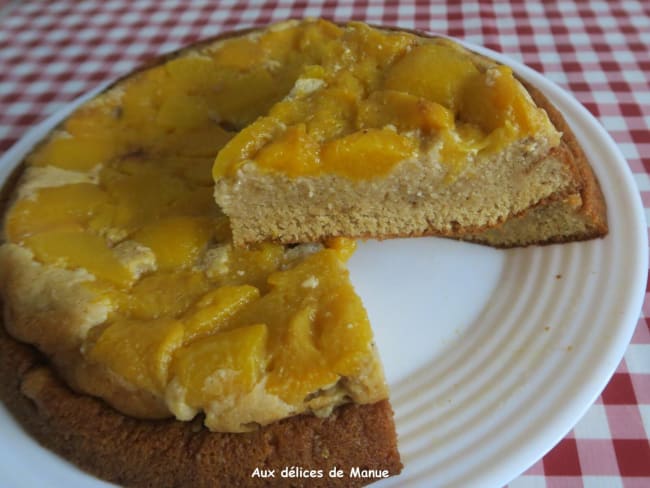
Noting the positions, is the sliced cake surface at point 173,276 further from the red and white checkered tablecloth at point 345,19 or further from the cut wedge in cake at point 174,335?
the red and white checkered tablecloth at point 345,19

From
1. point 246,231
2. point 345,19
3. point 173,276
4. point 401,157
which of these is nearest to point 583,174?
point 401,157

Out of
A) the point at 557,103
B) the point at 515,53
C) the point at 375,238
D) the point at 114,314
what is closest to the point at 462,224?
the point at 375,238

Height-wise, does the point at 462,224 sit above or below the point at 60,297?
below

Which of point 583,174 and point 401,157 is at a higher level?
point 401,157

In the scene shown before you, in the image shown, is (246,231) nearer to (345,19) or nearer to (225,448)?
(225,448)

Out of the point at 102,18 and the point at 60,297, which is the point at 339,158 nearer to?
the point at 60,297

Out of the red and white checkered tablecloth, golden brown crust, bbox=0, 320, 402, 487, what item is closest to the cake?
golden brown crust, bbox=0, 320, 402, 487
